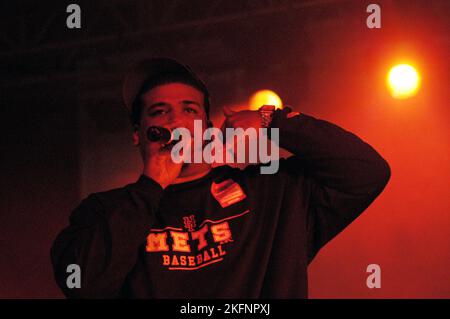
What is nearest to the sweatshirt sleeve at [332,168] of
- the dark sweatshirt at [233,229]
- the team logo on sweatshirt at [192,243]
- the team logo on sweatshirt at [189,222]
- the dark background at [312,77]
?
the dark sweatshirt at [233,229]

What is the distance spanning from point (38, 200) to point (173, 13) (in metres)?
1.53

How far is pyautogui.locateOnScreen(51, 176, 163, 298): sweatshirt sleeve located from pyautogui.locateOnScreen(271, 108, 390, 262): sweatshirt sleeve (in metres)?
0.36

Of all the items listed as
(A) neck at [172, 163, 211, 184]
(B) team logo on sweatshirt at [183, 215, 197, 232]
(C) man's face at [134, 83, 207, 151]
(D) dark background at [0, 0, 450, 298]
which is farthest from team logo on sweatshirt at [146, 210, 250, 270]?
(D) dark background at [0, 0, 450, 298]

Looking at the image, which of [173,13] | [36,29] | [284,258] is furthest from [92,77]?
[284,258]

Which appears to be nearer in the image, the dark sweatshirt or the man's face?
the dark sweatshirt

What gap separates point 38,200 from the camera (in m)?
3.40

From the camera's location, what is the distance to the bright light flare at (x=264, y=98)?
309 cm

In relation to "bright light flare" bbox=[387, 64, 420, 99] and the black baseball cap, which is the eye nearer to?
the black baseball cap

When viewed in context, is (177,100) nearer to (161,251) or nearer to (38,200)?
(161,251)

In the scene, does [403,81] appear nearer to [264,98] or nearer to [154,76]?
[264,98]

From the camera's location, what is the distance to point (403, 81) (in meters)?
2.98

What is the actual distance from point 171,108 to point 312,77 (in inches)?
73.8

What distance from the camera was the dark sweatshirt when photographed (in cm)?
118
